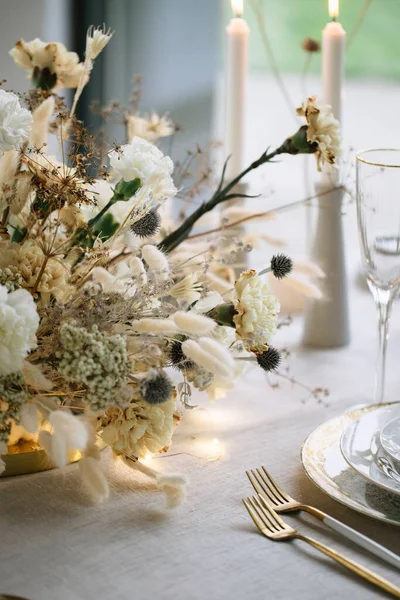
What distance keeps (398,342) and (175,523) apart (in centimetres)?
68

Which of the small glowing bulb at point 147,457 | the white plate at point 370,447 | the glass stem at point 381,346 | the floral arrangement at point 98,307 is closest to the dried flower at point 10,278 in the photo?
the floral arrangement at point 98,307

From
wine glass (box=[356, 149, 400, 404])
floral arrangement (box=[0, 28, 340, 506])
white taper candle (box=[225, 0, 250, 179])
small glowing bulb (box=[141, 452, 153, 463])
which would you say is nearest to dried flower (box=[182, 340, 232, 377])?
floral arrangement (box=[0, 28, 340, 506])

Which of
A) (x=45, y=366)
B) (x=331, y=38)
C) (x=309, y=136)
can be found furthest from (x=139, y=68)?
(x=45, y=366)

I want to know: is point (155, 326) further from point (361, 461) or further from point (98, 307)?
point (361, 461)

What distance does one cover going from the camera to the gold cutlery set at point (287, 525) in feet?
2.04

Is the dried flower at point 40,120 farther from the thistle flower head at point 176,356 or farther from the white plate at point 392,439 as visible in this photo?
the white plate at point 392,439

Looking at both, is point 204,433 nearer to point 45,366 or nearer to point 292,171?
point 45,366

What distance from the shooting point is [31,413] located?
691 millimetres

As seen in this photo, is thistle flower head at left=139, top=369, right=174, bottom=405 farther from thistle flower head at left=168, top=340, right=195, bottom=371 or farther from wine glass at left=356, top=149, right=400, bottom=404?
wine glass at left=356, top=149, right=400, bottom=404

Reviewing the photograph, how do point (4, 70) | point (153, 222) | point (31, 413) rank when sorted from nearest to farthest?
point (31, 413) < point (153, 222) < point (4, 70)

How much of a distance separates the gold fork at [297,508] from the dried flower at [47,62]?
1.61ft

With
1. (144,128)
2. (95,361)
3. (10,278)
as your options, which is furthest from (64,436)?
(144,128)

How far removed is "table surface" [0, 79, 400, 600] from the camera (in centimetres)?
62

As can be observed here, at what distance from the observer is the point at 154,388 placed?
2.24ft
